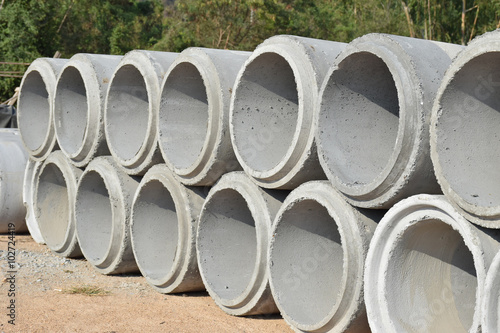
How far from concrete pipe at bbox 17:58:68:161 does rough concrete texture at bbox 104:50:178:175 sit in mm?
1149

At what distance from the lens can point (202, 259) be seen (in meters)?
4.88

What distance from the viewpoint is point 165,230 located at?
5.71m

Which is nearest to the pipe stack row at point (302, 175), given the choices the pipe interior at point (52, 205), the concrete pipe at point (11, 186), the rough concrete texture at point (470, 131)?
the rough concrete texture at point (470, 131)

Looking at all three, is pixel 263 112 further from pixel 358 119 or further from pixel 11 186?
pixel 11 186

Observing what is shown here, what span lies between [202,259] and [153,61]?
5.45 ft

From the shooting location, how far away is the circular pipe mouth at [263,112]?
443 cm

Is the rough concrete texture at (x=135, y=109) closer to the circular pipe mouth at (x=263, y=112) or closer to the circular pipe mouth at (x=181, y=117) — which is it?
the circular pipe mouth at (x=181, y=117)

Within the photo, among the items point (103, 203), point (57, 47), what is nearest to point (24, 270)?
point (103, 203)

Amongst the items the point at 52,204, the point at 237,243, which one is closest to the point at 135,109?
the point at 237,243

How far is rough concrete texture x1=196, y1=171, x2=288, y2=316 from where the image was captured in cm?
437

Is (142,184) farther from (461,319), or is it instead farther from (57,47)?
(57,47)

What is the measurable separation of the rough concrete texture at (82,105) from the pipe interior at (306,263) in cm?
241

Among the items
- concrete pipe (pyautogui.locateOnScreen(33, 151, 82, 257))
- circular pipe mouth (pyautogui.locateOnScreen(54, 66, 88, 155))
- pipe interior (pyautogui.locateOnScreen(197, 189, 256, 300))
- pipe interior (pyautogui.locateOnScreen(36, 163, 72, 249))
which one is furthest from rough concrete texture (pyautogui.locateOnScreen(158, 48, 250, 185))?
pipe interior (pyautogui.locateOnScreen(36, 163, 72, 249))

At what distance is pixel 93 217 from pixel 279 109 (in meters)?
2.54
